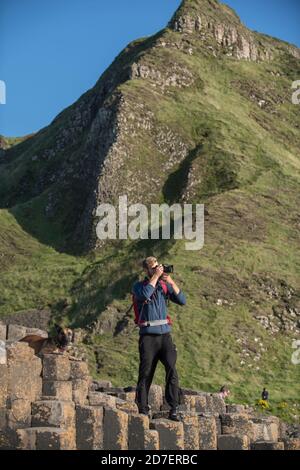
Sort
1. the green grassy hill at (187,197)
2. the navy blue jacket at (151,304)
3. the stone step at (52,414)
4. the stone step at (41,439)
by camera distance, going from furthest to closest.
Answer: the green grassy hill at (187,197) < the navy blue jacket at (151,304) < the stone step at (52,414) < the stone step at (41,439)

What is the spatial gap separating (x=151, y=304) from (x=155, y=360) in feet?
3.29

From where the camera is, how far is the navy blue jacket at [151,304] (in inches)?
641

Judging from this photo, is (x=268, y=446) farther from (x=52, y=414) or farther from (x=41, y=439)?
(x=41, y=439)

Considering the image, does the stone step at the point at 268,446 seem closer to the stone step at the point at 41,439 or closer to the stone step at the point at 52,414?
the stone step at the point at 52,414

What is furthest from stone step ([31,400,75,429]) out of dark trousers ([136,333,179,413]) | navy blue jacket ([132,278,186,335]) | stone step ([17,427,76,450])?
navy blue jacket ([132,278,186,335])

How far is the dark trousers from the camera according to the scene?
643 inches

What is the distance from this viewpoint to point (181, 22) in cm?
10300

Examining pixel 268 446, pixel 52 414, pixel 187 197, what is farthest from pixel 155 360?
pixel 187 197

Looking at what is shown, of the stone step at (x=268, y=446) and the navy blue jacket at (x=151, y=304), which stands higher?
the navy blue jacket at (x=151, y=304)

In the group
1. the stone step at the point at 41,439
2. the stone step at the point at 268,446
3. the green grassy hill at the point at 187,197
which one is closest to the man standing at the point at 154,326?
the stone step at the point at 268,446

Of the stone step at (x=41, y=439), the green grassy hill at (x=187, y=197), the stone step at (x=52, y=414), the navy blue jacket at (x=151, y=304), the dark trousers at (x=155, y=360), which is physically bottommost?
the stone step at (x=41, y=439)

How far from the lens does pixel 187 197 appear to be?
243 ft

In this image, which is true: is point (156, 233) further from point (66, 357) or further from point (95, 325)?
point (66, 357)

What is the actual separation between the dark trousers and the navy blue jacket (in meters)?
0.13
